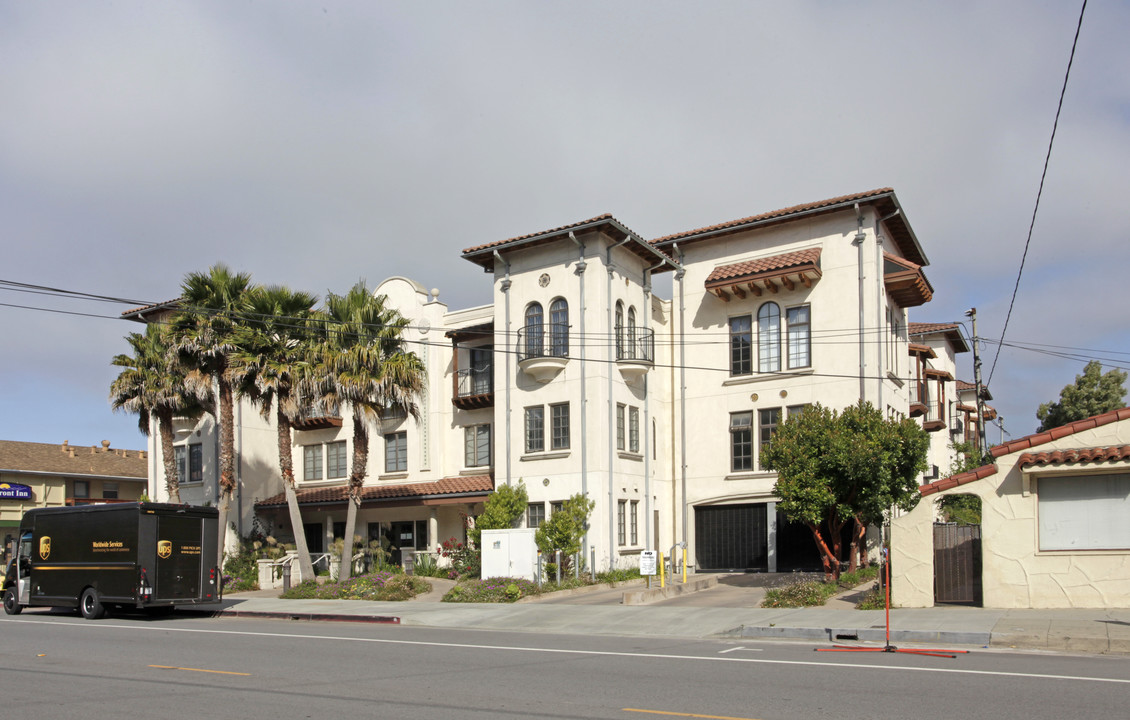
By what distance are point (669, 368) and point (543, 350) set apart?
4569mm

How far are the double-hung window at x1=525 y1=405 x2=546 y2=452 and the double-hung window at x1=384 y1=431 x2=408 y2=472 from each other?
6319 mm

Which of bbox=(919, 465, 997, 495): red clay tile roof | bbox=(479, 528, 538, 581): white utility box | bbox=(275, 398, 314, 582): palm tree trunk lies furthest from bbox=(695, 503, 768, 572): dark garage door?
bbox=(275, 398, 314, 582): palm tree trunk

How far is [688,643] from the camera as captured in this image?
16125 mm

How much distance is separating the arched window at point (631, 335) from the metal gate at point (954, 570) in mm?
11811

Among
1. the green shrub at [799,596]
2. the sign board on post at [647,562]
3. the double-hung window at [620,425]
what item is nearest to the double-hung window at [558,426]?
the double-hung window at [620,425]

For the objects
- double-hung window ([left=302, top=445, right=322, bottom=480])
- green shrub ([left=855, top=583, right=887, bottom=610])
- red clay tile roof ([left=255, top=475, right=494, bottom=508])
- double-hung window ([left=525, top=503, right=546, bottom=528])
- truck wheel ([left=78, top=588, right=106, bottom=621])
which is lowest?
truck wheel ([left=78, top=588, right=106, bottom=621])

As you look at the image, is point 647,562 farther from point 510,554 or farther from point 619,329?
point 619,329

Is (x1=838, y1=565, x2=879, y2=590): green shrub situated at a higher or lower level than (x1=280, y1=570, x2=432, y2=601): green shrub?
higher

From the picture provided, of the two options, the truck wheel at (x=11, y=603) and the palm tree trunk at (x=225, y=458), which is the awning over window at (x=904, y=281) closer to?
the palm tree trunk at (x=225, y=458)

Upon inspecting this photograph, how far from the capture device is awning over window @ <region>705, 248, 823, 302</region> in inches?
1091

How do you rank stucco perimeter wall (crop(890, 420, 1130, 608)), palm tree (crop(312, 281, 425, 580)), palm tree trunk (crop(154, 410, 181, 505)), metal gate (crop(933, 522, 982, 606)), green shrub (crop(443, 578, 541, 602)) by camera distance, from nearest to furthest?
1. stucco perimeter wall (crop(890, 420, 1130, 608))
2. metal gate (crop(933, 522, 982, 606))
3. green shrub (crop(443, 578, 541, 602))
4. palm tree (crop(312, 281, 425, 580))
5. palm tree trunk (crop(154, 410, 181, 505))

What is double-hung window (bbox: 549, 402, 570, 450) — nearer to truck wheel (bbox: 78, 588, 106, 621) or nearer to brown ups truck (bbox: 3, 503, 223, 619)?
brown ups truck (bbox: 3, 503, 223, 619)

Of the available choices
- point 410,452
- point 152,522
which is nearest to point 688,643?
point 152,522

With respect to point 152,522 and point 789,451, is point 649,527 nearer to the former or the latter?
point 789,451
